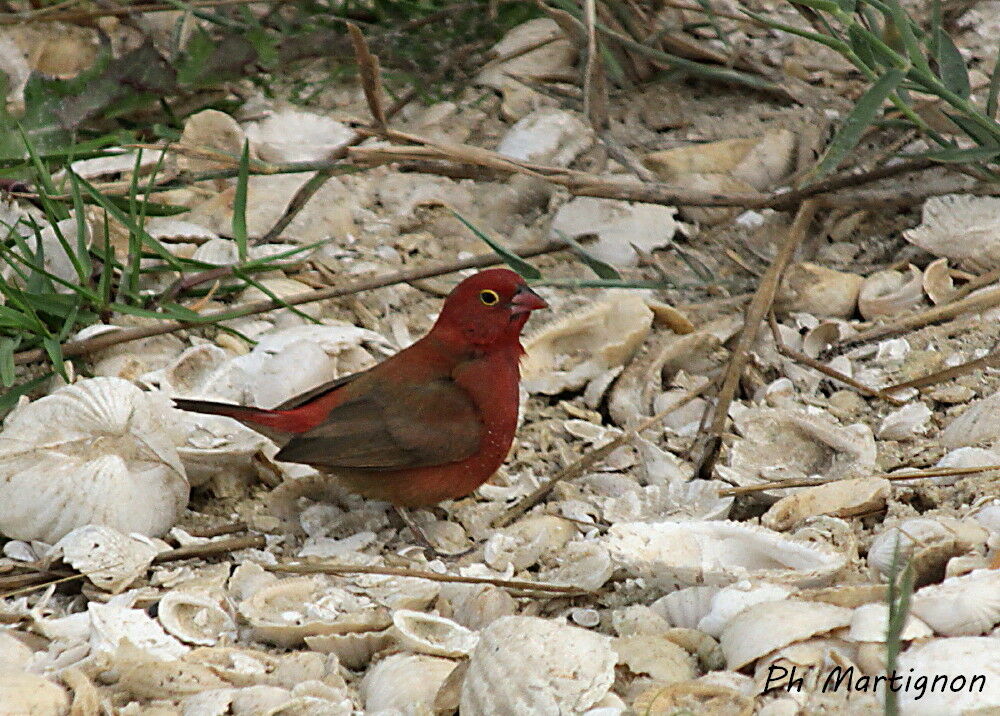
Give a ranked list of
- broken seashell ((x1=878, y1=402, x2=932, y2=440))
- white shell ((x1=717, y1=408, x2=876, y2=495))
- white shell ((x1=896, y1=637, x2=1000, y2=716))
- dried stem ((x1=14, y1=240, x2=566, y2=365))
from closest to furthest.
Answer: white shell ((x1=896, y1=637, x2=1000, y2=716)) < white shell ((x1=717, y1=408, x2=876, y2=495)) < broken seashell ((x1=878, y1=402, x2=932, y2=440)) < dried stem ((x1=14, y1=240, x2=566, y2=365))

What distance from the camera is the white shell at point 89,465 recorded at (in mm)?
2691

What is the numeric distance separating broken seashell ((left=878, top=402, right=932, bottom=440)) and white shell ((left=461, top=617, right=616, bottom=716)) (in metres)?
1.19

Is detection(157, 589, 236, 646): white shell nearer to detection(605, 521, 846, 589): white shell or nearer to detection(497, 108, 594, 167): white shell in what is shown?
detection(605, 521, 846, 589): white shell

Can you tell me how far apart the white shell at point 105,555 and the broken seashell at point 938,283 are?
2013 mm

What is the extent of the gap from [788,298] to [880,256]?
13.5 inches

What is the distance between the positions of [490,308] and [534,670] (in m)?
1.26

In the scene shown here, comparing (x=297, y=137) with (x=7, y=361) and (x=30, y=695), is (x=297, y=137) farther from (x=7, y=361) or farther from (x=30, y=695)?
(x=30, y=695)

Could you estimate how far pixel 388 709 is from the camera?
2.08 m

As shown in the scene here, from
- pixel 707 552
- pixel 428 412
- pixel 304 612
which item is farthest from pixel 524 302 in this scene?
pixel 304 612

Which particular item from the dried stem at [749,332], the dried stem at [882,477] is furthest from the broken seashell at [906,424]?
the dried stem at [749,332]

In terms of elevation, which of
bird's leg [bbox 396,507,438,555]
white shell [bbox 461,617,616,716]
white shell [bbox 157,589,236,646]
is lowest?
bird's leg [bbox 396,507,438,555]

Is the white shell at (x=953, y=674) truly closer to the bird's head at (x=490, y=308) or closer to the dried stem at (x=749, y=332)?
the dried stem at (x=749, y=332)

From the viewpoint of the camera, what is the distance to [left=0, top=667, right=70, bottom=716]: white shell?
1.94m

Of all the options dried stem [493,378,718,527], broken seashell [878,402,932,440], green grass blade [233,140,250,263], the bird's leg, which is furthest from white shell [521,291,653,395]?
green grass blade [233,140,250,263]
